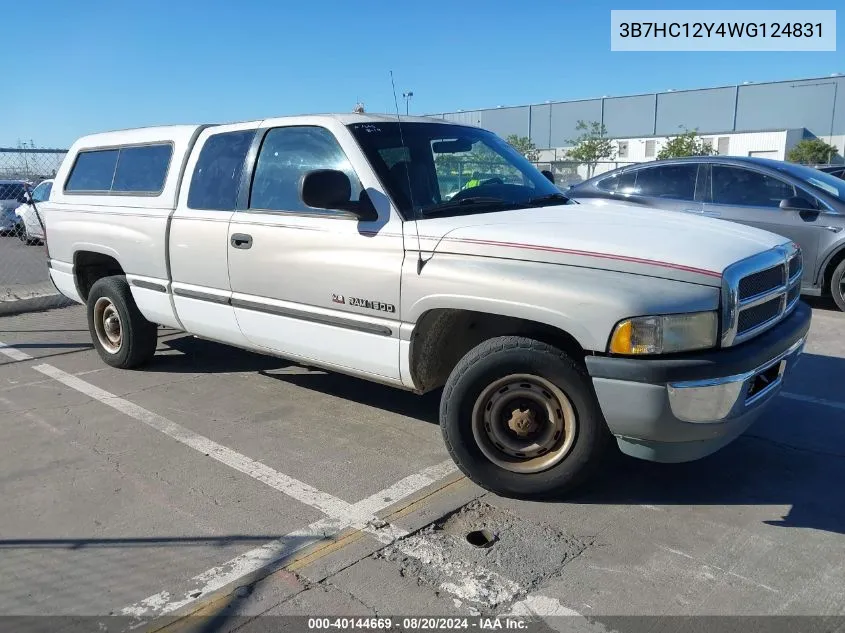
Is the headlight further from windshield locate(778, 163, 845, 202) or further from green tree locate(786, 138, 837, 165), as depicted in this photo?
green tree locate(786, 138, 837, 165)

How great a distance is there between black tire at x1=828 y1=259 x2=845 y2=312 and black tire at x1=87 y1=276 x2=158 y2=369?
288 inches

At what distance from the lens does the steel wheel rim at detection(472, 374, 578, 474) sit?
11.4 ft

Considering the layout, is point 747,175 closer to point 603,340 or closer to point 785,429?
point 785,429

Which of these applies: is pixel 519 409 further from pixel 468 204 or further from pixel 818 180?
pixel 818 180

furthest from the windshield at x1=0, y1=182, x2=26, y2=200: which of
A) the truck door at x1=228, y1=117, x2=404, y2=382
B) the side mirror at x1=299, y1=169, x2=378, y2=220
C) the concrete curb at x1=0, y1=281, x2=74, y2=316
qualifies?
the side mirror at x1=299, y1=169, x2=378, y2=220

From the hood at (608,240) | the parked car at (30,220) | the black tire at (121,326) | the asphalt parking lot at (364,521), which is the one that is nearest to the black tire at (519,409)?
the asphalt parking lot at (364,521)

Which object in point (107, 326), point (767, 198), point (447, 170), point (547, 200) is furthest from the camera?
point (767, 198)

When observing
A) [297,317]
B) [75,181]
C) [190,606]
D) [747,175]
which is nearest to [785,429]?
[297,317]

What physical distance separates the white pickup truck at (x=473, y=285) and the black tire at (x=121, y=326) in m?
0.29

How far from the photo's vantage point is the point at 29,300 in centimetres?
898

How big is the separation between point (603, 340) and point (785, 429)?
219cm

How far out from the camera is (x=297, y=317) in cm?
438

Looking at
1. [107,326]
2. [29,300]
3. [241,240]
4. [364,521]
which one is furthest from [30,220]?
[364,521]

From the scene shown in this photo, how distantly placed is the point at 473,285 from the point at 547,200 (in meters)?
1.34
